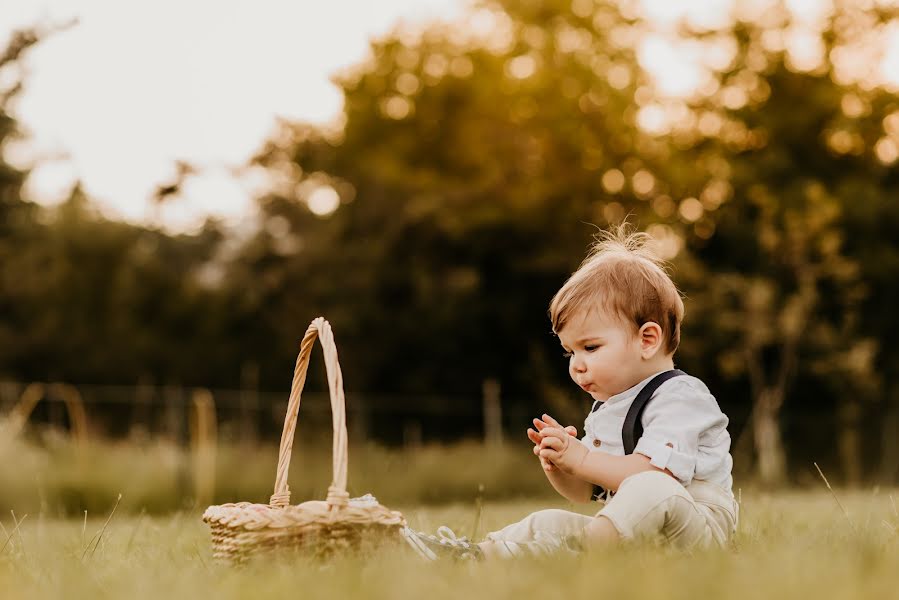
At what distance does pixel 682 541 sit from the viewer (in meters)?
2.80

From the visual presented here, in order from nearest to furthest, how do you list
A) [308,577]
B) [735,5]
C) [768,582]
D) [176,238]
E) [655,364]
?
[768,582], [308,577], [655,364], [176,238], [735,5]

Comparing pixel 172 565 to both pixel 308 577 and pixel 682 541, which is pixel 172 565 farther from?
pixel 682 541

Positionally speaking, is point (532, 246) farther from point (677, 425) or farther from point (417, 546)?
point (417, 546)

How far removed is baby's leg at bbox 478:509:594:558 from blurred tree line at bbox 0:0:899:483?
12499 millimetres

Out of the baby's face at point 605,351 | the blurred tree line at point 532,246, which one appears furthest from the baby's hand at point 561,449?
the blurred tree line at point 532,246

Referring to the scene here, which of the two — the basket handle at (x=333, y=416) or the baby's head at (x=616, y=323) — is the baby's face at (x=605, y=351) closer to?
the baby's head at (x=616, y=323)

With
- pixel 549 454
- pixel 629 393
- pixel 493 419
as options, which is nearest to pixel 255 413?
pixel 493 419

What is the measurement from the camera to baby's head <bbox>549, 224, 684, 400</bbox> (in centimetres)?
313

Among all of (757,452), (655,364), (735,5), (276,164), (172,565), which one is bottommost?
(757,452)

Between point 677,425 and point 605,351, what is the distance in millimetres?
313

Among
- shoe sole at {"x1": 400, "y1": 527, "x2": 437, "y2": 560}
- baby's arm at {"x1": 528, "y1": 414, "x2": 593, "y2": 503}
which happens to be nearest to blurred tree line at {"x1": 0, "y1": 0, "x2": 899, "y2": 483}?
baby's arm at {"x1": 528, "y1": 414, "x2": 593, "y2": 503}

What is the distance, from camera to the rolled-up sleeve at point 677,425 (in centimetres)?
290

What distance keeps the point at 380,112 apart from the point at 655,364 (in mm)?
20004

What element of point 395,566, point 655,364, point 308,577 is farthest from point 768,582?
point 655,364
